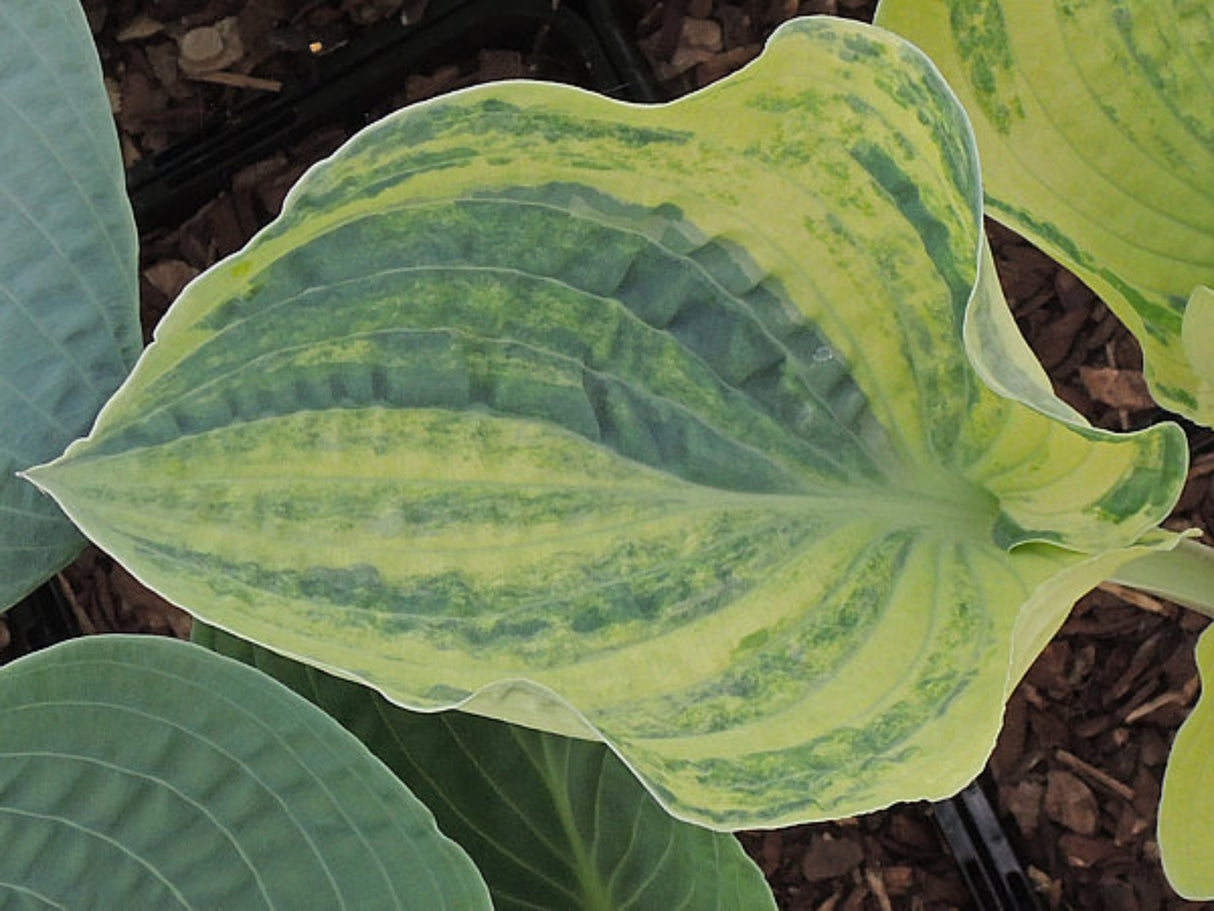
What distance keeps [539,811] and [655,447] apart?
0.18m

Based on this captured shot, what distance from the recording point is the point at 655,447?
0.45 metres

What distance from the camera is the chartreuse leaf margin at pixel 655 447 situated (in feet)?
1.26

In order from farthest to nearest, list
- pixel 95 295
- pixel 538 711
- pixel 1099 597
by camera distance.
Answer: pixel 1099 597 → pixel 95 295 → pixel 538 711

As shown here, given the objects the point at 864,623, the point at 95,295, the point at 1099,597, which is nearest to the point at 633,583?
the point at 864,623

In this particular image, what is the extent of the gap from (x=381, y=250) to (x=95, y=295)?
130mm

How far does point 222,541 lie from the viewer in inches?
15.7

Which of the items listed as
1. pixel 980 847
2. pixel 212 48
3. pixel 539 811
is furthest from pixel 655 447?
pixel 212 48

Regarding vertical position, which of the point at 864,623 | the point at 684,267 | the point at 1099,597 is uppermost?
the point at 684,267

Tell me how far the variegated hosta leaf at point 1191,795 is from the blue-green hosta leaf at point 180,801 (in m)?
0.27

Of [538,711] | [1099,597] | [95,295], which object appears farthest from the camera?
[1099,597]

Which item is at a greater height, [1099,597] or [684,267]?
[684,267]

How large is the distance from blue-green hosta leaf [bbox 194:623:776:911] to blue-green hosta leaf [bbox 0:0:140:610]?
135 mm

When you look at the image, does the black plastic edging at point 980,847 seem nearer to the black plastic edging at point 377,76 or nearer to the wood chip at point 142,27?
the black plastic edging at point 377,76

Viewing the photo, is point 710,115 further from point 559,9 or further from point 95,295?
point 559,9
